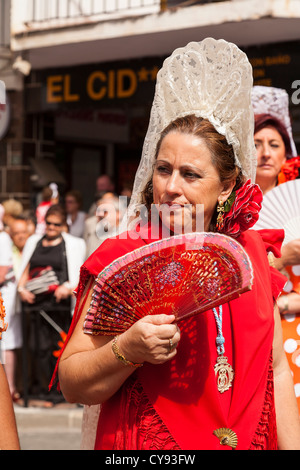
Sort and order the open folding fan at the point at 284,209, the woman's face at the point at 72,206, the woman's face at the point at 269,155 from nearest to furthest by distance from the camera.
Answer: the open folding fan at the point at 284,209, the woman's face at the point at 269,155, the woman's face at the point at 72,206

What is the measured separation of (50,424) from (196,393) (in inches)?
227

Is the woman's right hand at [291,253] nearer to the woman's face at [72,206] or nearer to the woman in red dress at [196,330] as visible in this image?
the woman in red dress at [196,330]

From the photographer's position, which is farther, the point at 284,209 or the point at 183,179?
the point at 284,209

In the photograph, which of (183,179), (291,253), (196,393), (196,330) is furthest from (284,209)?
(196,393)

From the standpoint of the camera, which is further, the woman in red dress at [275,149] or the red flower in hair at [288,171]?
the red flower in hair at [288,171]

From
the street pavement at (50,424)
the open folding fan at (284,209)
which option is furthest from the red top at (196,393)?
the street pavement at (50,424)

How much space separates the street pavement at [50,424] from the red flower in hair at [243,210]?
196 inches

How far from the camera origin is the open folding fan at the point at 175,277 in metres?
2.37

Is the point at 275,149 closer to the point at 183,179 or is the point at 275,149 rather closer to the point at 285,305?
the point at 285,305

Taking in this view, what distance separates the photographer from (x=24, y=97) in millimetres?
13438

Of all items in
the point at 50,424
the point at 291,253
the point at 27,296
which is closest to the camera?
the point at 291,253

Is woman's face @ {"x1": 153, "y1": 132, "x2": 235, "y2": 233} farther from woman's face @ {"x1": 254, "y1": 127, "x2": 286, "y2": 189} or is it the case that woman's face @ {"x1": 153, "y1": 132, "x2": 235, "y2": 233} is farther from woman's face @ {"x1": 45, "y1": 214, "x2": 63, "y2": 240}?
woman's face @ {"x1": 45, "y1": 214, "x2": 63, "y2": 240}

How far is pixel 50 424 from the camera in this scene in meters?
8.00
